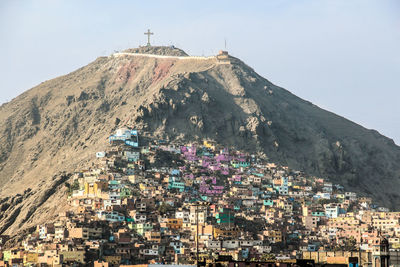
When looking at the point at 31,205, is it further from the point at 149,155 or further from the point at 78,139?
the point at 78,139

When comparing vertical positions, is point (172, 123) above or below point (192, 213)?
above

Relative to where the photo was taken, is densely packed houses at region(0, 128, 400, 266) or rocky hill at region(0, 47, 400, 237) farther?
rocky hill at region(0, 47, 400, 237)

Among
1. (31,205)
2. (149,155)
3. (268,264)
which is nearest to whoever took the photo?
(268,264)

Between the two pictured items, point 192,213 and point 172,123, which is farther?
point 172,123

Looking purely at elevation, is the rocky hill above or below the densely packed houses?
above

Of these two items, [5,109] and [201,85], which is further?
[5,109]

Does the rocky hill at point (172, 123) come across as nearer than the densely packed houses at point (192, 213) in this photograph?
No

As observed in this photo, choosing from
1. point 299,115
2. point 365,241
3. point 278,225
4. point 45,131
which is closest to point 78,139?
point 45,131

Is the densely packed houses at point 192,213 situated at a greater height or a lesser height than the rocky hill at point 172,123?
lesser
